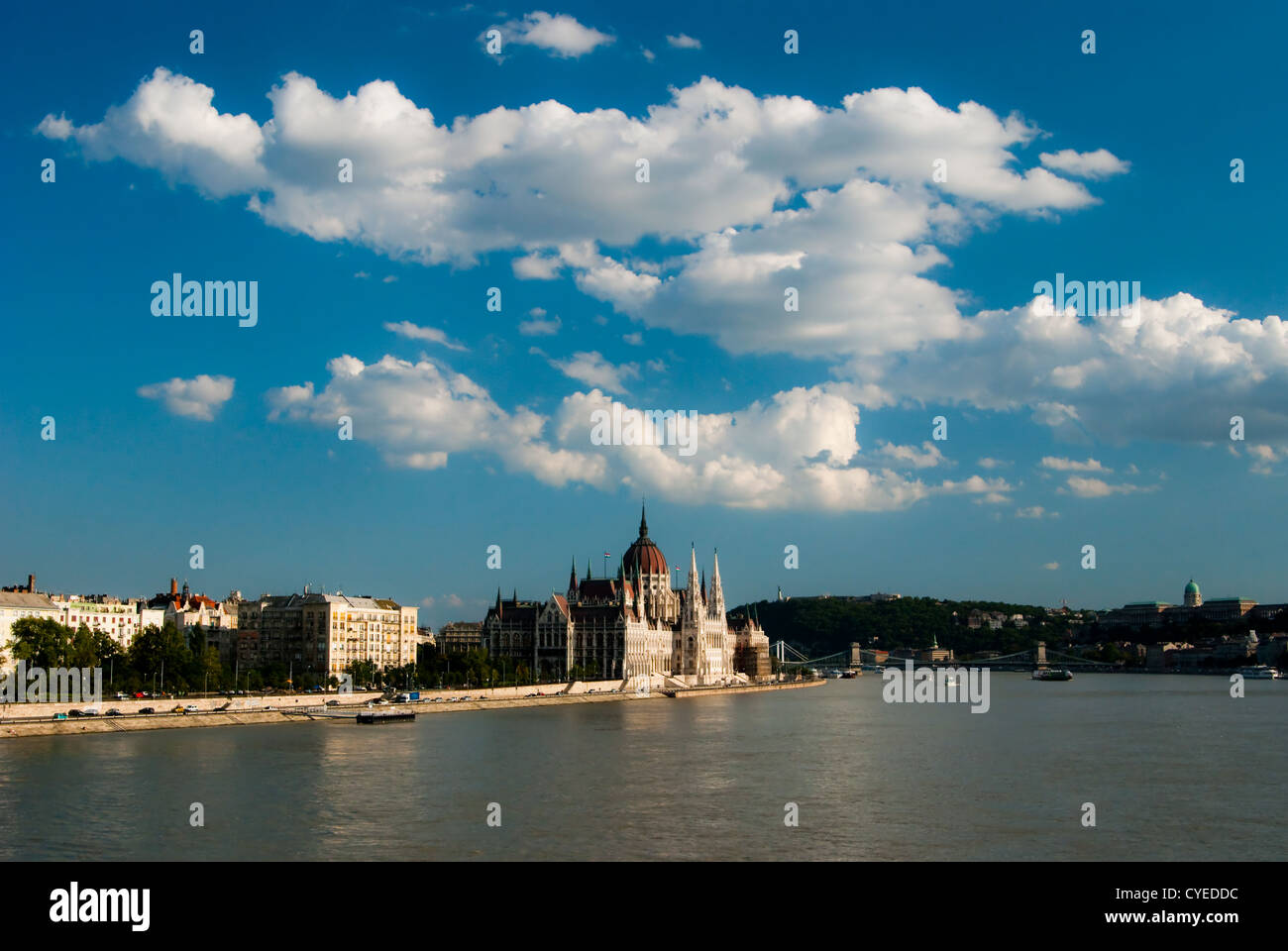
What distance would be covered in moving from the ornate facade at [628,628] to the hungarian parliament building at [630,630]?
4.0 inches

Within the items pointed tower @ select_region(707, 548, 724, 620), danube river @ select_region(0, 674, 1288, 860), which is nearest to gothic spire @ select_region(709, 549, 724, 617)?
pointed tower @ select_region(707, 548, 724, 620)

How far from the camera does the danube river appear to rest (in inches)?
985

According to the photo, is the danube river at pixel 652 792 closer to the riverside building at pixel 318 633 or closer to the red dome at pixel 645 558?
the riverside building at pixel 318 633

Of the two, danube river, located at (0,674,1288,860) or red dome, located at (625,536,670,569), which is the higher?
red dome, located at (625,536,670,569)

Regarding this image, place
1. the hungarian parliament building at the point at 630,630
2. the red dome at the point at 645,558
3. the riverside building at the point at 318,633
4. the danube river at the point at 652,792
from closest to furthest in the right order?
the danube river at the point at 652,792
the riverside building at the point at 318,633
the hungarian parliament building at the point at 630,630
the red dome at the point at 645,558

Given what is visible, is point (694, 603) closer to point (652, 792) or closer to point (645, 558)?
point (645, 558)

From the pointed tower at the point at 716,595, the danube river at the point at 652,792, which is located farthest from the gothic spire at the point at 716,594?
the danube river at the point at 652,792

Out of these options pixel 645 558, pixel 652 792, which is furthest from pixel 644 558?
pixel 652 792

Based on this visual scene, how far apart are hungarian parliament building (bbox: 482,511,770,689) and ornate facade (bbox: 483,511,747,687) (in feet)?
0.34

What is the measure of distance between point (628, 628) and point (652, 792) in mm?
90227

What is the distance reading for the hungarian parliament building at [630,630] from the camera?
12288 centimetres

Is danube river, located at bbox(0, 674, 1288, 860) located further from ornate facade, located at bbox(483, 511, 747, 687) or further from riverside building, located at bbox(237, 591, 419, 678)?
ornate facade, located at bbox(483, 511, 747, 687)
